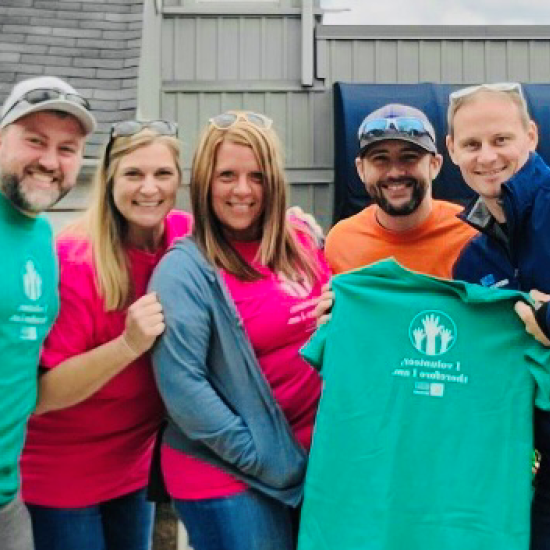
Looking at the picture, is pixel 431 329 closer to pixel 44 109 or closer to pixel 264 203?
pixel 264 203

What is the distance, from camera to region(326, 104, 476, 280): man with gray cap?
8.39ft

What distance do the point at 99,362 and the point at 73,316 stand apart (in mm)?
172

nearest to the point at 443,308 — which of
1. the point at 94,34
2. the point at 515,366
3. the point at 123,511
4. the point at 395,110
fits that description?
the point at 515,366

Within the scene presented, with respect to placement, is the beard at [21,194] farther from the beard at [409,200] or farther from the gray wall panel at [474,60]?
the gray wall panel at [474,60]

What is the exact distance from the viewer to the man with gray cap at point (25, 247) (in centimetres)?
206

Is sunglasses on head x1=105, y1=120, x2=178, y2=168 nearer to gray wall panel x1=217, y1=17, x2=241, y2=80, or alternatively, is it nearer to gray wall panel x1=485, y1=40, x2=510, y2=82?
gray wall panel x1=217, y1=17, x2=241, y2=80

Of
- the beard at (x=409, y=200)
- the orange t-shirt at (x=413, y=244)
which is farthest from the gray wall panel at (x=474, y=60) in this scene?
the beard at (x=409, y=200)

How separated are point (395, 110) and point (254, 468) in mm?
1212

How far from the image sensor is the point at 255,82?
792cm

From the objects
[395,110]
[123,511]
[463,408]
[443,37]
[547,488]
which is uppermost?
[443,37]

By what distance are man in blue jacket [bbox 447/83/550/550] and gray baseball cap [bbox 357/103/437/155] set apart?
321 mm

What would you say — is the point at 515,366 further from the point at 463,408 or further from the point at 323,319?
the point at 323,319

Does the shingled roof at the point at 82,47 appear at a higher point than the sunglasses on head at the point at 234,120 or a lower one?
higher

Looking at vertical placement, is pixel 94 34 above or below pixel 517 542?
above
